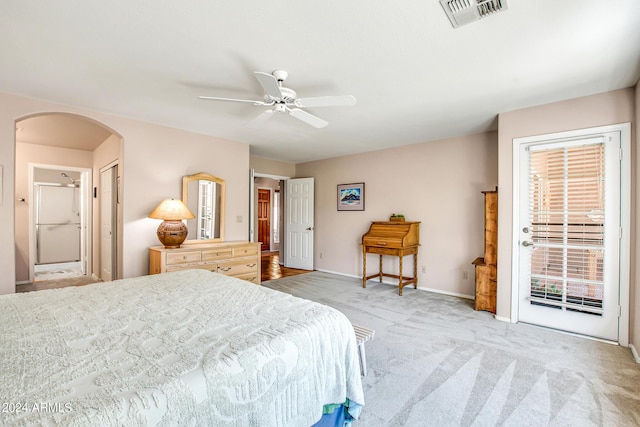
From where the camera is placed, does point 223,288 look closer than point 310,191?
Yes

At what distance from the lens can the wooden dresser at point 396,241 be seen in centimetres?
436

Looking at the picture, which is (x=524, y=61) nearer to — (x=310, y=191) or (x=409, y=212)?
(x=409, y=212)

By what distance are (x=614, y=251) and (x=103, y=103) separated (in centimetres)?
527

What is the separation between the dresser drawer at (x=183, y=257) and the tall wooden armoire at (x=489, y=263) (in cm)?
351

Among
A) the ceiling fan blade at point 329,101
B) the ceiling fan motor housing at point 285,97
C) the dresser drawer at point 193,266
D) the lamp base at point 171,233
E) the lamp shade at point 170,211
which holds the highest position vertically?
the ceiling fan motor housing at point 285,97

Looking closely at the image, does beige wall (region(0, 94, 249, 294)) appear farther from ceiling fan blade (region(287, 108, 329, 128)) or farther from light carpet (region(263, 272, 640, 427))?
light carpet (region(263, 272, 640, 427))

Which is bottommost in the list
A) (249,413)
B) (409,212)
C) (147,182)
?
(249,413)

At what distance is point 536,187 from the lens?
3.09 meters

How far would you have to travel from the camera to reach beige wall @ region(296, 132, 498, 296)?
4.20 meters

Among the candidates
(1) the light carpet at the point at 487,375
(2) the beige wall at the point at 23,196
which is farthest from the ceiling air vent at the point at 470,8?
(2) the beige wall at the point at 23,196

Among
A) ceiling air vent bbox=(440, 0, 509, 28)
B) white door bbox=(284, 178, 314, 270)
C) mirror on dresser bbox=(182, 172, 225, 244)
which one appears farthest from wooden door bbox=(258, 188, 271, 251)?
ceiling air vent bbox=(440, 0, 509, 28)

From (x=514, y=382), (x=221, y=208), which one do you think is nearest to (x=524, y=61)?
(x=514, y=382)

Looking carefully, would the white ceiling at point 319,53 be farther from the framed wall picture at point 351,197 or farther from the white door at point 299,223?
the white door at point 299,223

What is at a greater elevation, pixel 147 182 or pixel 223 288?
pixel 147 182
